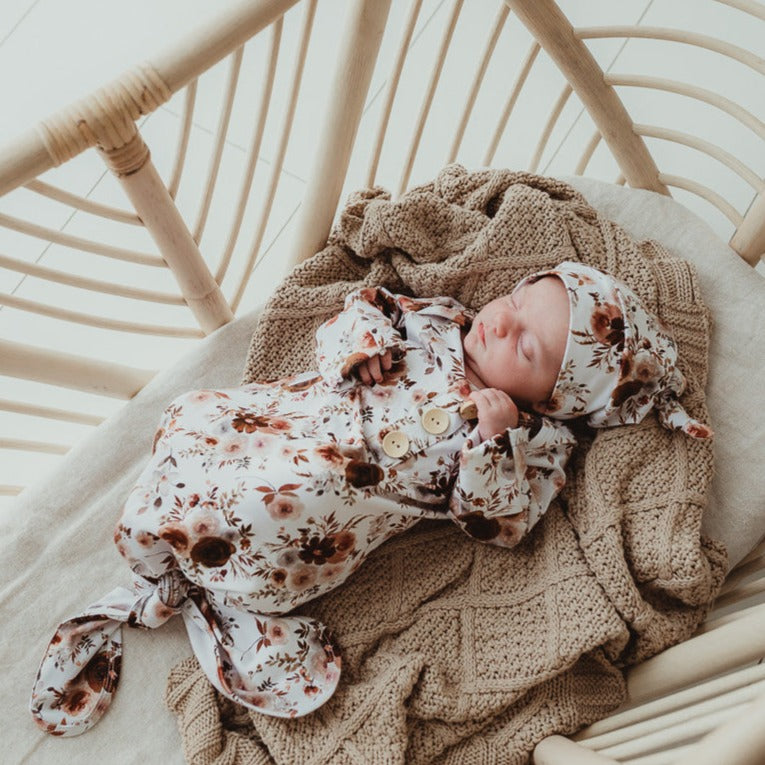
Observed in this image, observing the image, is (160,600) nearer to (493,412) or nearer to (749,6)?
(493,412)

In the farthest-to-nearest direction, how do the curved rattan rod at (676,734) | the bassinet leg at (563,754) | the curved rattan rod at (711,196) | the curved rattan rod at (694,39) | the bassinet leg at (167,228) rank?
the curved rattan rod at (711,196)
the curved rattan rod at (694,39)
the bassinet leg at (167,228)
the bassinet leg at (563,754)
the curved rattan rod at (676,734)

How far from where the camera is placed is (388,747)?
0.95m

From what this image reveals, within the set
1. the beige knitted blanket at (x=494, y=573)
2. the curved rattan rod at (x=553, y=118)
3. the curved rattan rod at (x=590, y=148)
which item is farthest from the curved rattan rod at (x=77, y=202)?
the curved rattan rod at (x=590, y=148)

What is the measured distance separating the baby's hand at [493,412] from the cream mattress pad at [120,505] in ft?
1.02

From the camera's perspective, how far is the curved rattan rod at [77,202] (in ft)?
2.88

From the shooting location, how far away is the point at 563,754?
2.95 ft

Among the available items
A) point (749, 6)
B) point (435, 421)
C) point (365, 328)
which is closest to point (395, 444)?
point (435, 421)

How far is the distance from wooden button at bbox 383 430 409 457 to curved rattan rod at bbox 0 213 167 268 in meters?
0.40

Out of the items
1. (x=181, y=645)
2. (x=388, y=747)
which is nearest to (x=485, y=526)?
(x=388, y=747)

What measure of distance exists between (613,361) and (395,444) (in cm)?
30

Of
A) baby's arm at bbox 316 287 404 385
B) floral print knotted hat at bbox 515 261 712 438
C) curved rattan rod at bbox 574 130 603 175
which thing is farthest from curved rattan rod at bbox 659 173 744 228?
baby's arm at bbox 316 287 404 385

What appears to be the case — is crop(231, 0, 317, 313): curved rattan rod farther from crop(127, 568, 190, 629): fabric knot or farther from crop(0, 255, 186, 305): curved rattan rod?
crop(127, 568, 190, 629): fabric knot

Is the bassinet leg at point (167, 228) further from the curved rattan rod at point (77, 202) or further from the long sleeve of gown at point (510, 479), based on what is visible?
the long sleeve of gown at point (510, 479)

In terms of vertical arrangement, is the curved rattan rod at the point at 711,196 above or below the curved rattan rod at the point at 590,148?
below
